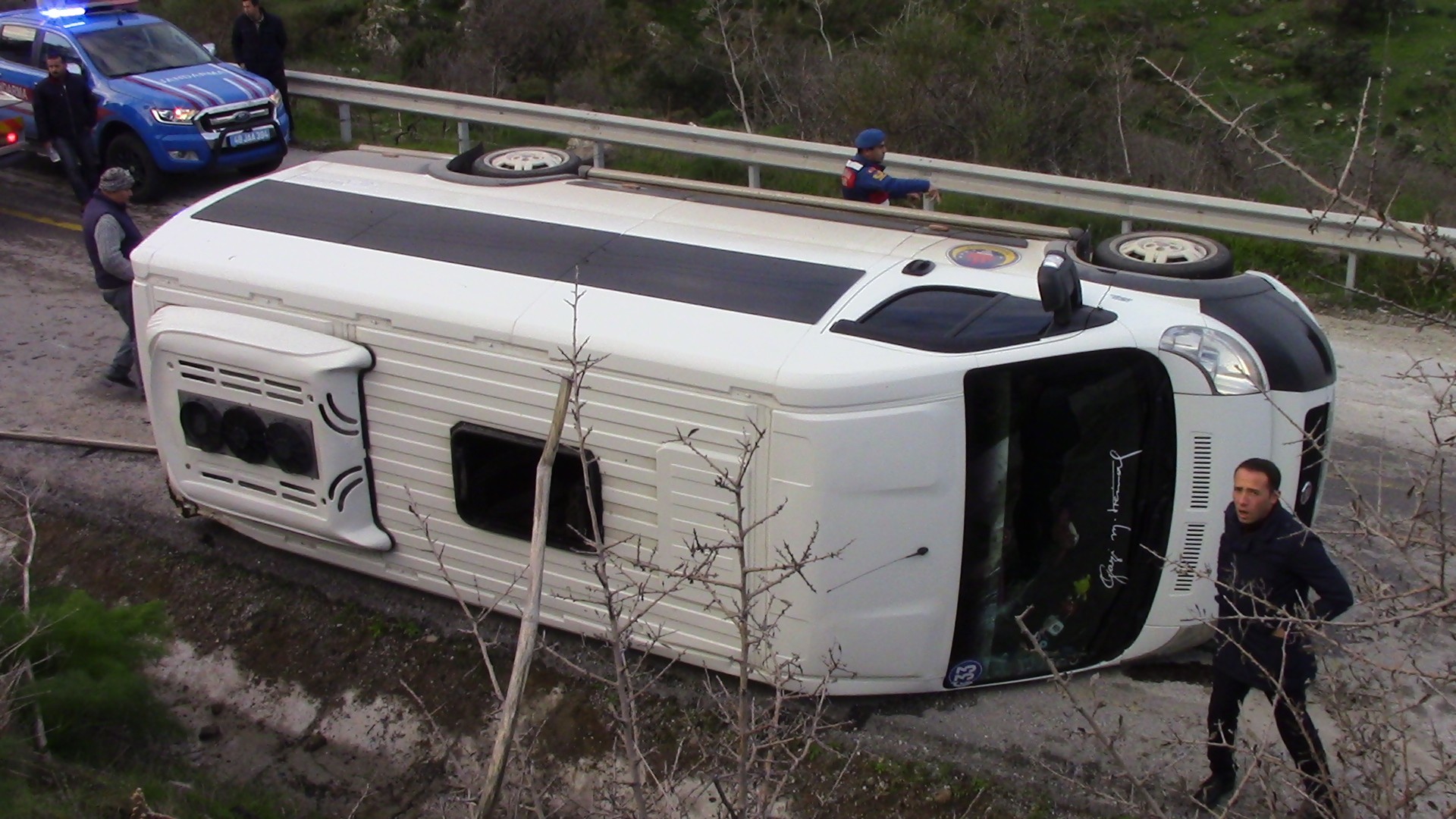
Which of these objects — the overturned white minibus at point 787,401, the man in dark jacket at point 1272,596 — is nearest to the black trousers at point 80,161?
the overturned white minibus at point 787,401

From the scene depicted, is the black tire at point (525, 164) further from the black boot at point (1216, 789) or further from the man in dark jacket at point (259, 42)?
the man in dark jacket at point (259, 42)

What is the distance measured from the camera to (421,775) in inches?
233

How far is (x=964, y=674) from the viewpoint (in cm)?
559

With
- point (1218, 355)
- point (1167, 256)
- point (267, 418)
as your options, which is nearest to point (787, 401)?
point (1218, 355)

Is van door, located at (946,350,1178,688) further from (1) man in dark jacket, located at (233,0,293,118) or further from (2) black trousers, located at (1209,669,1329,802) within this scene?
(1) man in dark jacket, located at (233,0,293,118)

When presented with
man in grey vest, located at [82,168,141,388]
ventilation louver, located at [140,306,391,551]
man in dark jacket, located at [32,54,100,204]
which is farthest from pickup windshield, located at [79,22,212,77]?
ventilation louver, located at [140,306,391,551]

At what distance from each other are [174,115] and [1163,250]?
925 cm

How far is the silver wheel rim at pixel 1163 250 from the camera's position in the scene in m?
5.82

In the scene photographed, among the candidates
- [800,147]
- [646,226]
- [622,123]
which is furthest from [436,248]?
[622,123]

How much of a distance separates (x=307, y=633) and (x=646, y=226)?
8.23ft

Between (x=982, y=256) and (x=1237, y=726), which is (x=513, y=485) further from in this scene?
(x=1237, y=726)

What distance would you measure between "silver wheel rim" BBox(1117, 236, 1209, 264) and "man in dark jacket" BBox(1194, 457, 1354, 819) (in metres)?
1.30

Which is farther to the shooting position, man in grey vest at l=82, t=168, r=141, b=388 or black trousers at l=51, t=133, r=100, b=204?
black trousers at l=51, t=133, r=100, b=204

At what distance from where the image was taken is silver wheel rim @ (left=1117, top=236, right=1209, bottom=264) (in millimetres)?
5824
